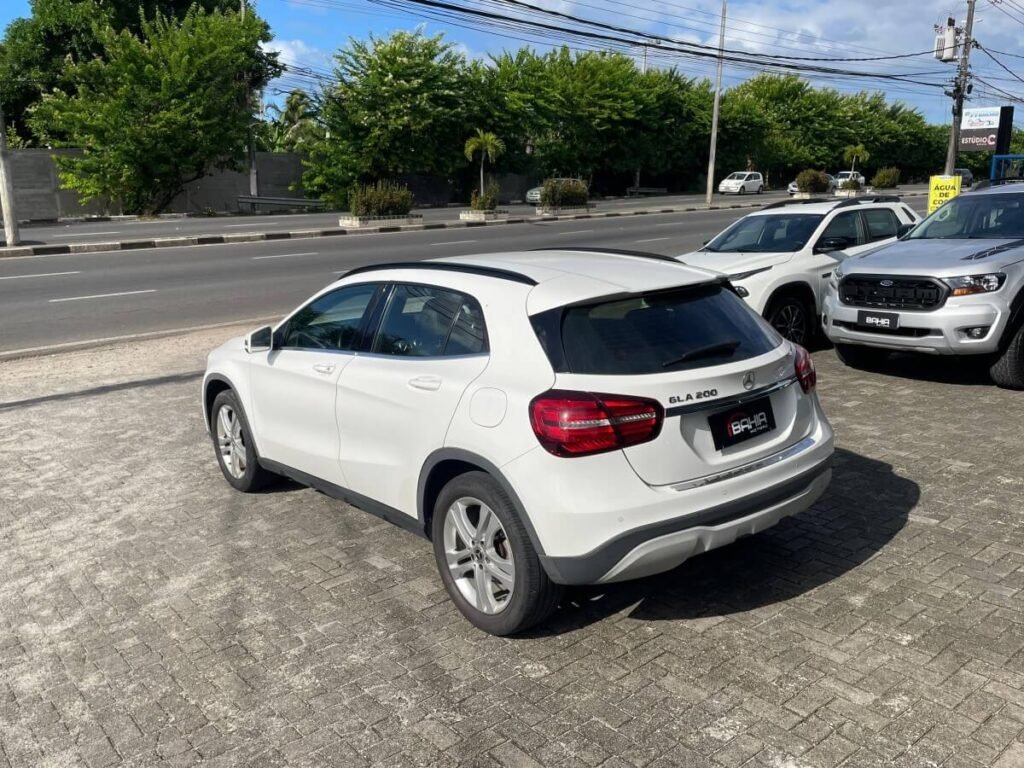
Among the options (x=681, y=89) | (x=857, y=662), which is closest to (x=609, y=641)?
(x=857, y=662)

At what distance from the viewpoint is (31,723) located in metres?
3.38

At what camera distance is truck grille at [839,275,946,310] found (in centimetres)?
771

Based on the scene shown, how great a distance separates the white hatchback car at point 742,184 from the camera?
6238 centimetres

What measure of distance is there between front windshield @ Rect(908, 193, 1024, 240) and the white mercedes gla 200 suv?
5230 mm

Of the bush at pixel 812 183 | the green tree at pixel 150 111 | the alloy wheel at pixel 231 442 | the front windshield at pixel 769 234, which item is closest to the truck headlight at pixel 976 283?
the front windshield at pixel 769 234

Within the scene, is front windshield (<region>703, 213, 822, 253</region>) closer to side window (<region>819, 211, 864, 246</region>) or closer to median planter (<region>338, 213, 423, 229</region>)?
side window (<region>819, 211, 864, 246</region>)

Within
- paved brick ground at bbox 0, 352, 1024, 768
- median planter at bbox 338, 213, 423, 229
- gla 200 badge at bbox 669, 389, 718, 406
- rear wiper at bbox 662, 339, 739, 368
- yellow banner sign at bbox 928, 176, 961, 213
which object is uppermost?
yellow banner sign at bbox 928, 176, 961, 213

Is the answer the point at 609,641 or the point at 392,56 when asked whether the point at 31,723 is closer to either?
the point at 609,641

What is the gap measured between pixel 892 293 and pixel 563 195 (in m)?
30.8

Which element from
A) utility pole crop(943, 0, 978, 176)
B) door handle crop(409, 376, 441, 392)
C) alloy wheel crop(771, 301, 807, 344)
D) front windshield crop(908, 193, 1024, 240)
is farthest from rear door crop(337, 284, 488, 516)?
utility pole crop(943, 0, 978, 176)

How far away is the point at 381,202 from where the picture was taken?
104 feet

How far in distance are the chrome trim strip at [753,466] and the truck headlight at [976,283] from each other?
4234 millimetres

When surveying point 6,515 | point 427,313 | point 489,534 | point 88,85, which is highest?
point 88,85

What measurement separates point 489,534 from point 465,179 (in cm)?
5034
